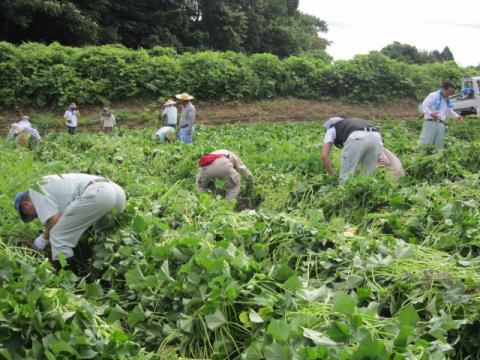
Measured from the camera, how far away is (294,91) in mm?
21984

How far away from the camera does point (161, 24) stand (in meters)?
29.0

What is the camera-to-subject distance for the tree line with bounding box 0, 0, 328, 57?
957 inches

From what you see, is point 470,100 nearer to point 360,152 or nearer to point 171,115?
point 171,115

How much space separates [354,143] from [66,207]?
3.50 meters

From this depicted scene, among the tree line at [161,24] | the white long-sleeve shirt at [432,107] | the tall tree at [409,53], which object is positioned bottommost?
the white long-sleeve shirt at [432,107]

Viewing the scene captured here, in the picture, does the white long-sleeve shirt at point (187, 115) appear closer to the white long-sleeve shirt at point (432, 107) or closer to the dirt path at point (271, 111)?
the white long-sleeve shirt at point (432, 107)

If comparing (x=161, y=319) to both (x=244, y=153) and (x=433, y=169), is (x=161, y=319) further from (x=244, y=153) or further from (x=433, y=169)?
(x=244, y=153)

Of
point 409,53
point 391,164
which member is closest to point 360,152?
point 391,164

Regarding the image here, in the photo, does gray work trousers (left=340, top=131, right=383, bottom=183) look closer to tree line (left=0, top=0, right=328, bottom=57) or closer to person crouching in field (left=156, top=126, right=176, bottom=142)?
person crouching in field (left=156, top=126, right=176, bottom=142)

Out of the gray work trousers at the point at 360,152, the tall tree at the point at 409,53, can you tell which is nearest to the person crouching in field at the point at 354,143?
the gray work trousers at the point at 360,152

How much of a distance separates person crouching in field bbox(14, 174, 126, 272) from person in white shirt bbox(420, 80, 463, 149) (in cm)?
573

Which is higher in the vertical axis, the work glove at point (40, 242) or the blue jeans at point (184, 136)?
the blue jeans at point (184, 136)

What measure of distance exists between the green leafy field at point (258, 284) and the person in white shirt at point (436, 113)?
10.1 feet

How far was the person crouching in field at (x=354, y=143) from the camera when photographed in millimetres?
6309
